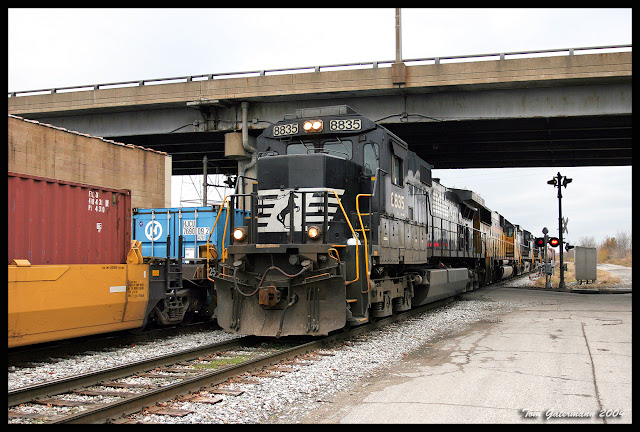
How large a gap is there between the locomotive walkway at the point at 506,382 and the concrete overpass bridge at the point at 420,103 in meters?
10.4

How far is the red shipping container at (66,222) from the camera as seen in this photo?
27.4 feet

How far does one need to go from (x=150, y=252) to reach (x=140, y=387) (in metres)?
6.91

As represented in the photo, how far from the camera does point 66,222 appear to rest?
30.2 ft

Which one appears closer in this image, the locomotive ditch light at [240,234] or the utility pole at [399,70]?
the locomotive ditch light at [240,234]

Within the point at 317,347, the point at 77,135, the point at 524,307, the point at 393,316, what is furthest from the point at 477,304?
the point at 77,135

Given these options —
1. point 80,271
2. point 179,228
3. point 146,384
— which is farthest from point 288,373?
point 179,228

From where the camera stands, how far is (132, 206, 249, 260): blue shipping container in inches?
489

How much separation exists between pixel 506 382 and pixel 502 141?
19.0m

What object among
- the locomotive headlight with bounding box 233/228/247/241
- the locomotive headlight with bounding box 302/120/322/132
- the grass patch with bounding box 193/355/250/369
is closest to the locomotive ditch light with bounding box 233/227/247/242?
the locomotive headlight with bounding box 233/228/247/241

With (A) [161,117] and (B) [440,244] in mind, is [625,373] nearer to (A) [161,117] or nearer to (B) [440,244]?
(B) [440,244]

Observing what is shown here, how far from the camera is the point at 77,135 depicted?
18953 millimetres

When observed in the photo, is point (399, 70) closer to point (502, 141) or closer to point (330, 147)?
point (502, 141)

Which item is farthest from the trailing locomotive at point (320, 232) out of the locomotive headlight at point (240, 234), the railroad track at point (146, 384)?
the railroad track at point (146, 384)

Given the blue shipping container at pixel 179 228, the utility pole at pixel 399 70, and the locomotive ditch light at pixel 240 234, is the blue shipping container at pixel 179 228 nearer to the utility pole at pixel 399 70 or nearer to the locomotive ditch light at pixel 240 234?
the locomotive ditch light at pixel 240 234
